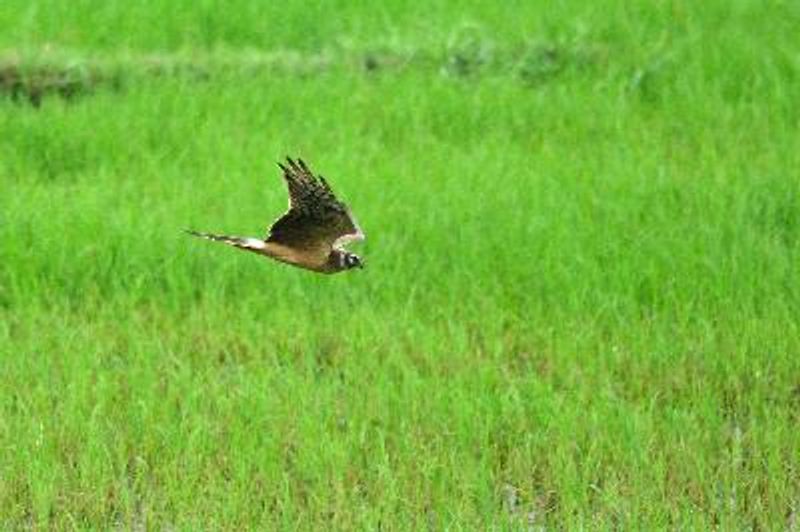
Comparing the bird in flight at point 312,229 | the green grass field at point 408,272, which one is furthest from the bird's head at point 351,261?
the green grass field at point 408,272

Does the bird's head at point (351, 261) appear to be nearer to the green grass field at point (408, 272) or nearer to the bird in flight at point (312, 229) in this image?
the bird in flight at point (312, 229)

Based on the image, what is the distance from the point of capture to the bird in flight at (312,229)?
71.5 inches

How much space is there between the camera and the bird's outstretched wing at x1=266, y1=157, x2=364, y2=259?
6.05ft

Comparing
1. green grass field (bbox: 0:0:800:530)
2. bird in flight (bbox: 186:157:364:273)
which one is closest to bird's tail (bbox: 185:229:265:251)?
bird in flight (bbox: 186:157:364:273)

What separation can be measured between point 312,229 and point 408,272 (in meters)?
3.11

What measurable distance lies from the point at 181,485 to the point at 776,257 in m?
2.05

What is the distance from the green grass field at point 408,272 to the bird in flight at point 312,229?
1.83 metres

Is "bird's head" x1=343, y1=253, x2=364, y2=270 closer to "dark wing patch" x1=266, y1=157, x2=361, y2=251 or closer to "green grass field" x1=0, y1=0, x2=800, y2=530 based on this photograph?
"dark wing patch" x1=266, y1=157, x2=361, y2=251

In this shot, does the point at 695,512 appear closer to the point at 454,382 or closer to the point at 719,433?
the point at 719,433

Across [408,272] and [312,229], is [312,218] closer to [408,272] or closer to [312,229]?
[312,229]

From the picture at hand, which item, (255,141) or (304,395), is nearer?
(304,395)

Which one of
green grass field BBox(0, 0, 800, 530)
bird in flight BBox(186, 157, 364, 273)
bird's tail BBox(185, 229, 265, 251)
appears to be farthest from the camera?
green grass field BBox(0, 0, 800, 530)

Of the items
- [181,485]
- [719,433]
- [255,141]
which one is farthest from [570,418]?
[255,141]

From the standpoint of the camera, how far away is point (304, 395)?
13.9 feet
